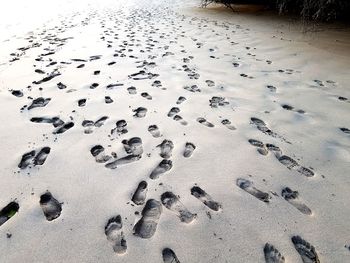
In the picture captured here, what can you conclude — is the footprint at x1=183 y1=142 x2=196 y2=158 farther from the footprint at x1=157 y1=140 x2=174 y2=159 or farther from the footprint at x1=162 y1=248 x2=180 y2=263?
the footprint at x1=162 y1=248 x2=180 y2=263

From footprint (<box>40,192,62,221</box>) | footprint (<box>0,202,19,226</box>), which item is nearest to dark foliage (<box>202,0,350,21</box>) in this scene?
footprint (<box>40,192,62,221</box>)

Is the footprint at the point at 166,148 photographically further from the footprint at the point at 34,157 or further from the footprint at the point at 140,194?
the footprint at the point at 34,157

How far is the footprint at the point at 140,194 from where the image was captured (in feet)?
5.75

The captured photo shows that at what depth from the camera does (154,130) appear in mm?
2467

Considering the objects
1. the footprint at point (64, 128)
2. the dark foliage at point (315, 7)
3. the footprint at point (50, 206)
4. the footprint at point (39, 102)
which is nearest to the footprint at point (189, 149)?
the footprint at point (50, 206)

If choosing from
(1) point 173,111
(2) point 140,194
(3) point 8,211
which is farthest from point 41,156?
(1) point 173,111

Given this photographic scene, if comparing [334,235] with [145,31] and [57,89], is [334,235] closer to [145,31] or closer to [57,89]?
[57,89]

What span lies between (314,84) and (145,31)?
3874 mm

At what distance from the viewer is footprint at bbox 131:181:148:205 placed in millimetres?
1752

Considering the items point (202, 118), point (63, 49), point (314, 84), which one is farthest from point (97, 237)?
point (63, 49)

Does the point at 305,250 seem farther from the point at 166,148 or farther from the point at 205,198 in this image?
the point at 166,148

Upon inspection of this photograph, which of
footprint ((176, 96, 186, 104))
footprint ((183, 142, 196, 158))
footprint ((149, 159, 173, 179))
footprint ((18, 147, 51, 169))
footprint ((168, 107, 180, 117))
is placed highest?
footprint ((149, 159, 173, 179))

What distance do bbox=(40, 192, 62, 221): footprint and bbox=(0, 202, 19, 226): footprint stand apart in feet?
0.46

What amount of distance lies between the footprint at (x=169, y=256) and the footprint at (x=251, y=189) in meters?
0.65
